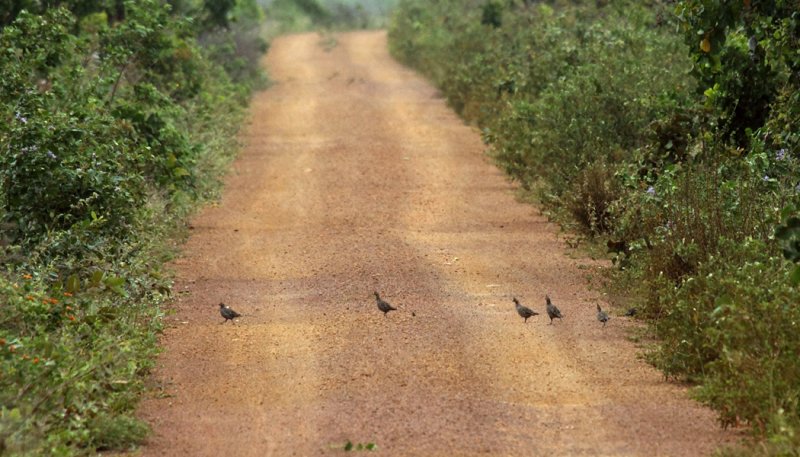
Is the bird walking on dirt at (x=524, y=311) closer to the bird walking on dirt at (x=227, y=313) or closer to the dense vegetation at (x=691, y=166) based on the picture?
the dense vegetation at (x=691, y=166)

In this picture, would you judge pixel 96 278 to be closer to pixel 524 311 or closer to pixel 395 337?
pixel 395 337

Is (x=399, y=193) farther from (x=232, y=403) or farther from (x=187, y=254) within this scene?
(x=232, y=403)

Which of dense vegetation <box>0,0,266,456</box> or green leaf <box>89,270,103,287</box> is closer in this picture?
dense vegetation <box>0,0,266,456</box>

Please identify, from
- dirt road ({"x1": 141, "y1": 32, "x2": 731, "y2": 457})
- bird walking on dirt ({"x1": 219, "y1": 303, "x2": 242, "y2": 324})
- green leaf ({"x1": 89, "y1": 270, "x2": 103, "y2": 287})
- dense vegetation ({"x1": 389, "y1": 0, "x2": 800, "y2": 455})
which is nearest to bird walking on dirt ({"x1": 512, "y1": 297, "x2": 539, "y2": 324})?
dirt road ({"x1": 141, "y1": 32, "x2": 731, "y2": 457})

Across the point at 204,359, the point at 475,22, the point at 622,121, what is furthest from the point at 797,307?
the point at 475,22

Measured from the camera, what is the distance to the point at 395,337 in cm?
975

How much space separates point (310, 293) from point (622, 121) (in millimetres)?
5740

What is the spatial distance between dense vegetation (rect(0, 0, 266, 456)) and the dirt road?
384mm

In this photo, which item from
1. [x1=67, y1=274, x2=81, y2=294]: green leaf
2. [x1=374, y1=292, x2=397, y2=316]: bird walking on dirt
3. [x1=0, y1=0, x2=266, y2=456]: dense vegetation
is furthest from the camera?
[x1=374, y1=292, x2=397, y2=316]: bird walking on dirt

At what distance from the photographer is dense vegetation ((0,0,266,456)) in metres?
7.45

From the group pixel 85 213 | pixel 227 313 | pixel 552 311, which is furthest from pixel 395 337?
pixel 85 213

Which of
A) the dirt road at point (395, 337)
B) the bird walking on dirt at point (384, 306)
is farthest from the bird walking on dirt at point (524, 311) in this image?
the bird walking on dirt at point (384, 306)

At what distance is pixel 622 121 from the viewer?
51.3ft

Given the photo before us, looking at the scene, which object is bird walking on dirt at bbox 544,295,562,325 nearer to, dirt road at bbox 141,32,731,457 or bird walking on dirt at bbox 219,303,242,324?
dirt road at bbox 141,32,731,457
